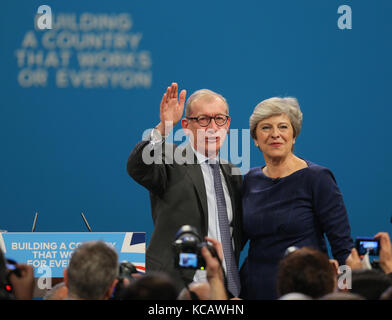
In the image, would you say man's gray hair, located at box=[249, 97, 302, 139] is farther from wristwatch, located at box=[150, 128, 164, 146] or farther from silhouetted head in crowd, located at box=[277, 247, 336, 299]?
silhouetted head in crowd, located at box=[277, 247, 336, 299]

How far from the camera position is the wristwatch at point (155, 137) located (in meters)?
2.36

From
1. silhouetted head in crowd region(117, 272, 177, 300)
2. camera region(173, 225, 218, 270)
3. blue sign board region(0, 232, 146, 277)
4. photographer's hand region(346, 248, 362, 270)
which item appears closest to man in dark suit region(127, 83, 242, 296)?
camera region(173, 225, 218, 270)

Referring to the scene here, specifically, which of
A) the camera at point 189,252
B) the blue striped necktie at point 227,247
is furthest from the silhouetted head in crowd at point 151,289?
the blue striped necktie at point 227,247

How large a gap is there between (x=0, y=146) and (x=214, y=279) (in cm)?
353

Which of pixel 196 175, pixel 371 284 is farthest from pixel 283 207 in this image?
pixel 371 284

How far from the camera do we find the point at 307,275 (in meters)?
1.71

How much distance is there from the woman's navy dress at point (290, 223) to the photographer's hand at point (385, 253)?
0.14 meters

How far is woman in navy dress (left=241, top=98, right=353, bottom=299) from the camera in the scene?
8.07 ft

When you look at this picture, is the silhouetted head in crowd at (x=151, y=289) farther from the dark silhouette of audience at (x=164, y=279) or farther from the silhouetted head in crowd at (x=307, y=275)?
the silhouetted head in crowd at (x=307, y=275)

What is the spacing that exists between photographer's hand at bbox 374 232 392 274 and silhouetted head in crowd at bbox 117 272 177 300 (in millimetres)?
1194

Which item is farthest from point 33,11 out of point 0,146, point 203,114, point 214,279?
point 214,279

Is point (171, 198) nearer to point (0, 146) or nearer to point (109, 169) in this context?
point (109, 169)

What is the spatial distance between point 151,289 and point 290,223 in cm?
111

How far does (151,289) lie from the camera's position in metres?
1.50
